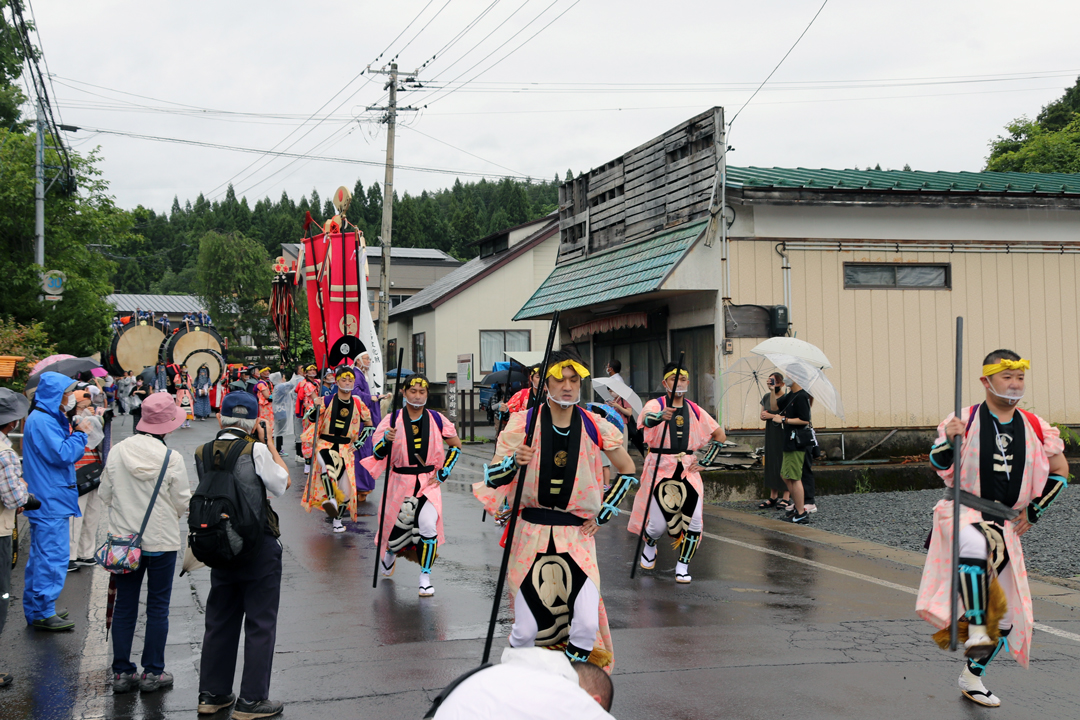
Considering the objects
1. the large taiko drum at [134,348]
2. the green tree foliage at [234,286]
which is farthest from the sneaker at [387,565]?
the green tree foliage at [234,286]

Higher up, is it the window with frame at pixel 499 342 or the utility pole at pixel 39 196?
the utility pole at pixel 39 196

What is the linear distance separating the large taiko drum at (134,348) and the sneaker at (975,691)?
39.0 meters

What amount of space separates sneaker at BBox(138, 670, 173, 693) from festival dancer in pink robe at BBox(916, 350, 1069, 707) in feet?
13.9

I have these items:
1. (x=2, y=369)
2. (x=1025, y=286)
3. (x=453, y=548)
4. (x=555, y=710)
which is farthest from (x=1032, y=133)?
(x=555, y=710)

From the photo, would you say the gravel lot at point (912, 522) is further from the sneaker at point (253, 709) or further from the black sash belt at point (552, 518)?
the sneaker at point (253, 709)

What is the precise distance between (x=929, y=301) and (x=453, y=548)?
32.0 feet

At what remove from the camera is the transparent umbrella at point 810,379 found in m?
11.4

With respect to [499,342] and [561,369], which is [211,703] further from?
[499,342]

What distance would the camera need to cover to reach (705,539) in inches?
418

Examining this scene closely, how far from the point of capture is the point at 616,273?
17.2 metres

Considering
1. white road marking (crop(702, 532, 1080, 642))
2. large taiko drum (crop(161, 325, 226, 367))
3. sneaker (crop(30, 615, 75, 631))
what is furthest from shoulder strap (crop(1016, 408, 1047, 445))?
large taiko drum (crop(161, 325, 226, 367))

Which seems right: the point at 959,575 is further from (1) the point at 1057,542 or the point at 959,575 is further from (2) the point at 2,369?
(2) the point at 2,369

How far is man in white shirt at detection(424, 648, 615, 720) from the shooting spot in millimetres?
1981

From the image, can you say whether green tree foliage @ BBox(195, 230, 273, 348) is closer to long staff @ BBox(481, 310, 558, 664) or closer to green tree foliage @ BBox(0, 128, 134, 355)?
green tree foliage @ BBox(0, 128, 134, 355)
